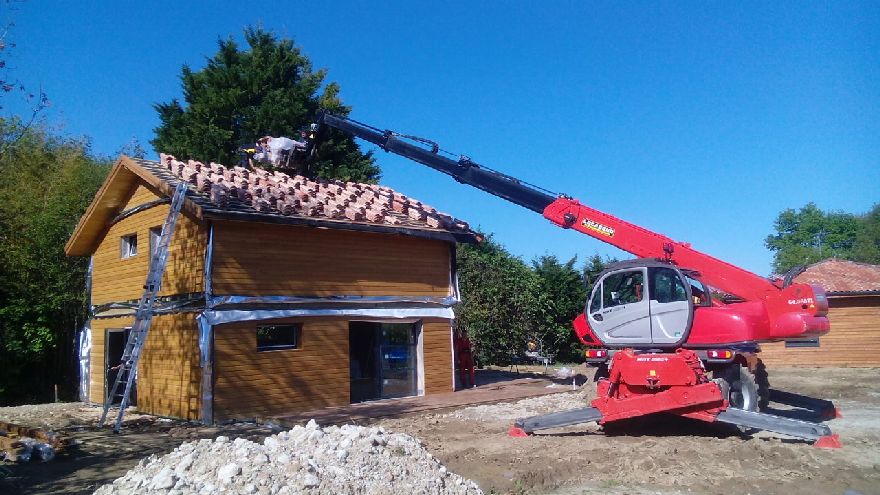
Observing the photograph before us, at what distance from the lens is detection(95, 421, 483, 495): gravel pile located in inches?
233

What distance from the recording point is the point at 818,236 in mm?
66688

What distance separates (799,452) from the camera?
27.0 feet

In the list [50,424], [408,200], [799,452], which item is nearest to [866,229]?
[408,200]

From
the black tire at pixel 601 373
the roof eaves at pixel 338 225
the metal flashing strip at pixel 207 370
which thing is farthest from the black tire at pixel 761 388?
the metal flashing strip at pixel 207 370

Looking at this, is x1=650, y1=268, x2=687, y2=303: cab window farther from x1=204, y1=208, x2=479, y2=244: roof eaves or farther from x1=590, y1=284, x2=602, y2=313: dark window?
x1=204, y1=208, x2=479, y2=244: roof eaves

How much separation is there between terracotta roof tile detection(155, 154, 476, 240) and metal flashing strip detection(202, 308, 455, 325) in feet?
6.52

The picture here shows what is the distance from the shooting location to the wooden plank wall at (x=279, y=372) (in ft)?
39.5

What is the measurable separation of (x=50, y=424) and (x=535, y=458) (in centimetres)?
1017

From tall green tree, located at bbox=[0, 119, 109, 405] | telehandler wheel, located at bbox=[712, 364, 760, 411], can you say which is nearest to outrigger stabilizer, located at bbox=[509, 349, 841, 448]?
telehandler wheel, located at bbox=[712, 364, 760, 411]

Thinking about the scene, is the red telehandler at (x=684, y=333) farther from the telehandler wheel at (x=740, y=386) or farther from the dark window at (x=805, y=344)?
the dark window at (x=805, y=344)

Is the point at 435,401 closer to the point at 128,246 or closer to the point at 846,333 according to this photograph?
the point at 128,246

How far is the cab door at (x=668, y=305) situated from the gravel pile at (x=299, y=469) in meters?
4.68

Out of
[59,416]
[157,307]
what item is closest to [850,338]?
[157,307]

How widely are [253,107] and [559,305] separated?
1689 centimetres
